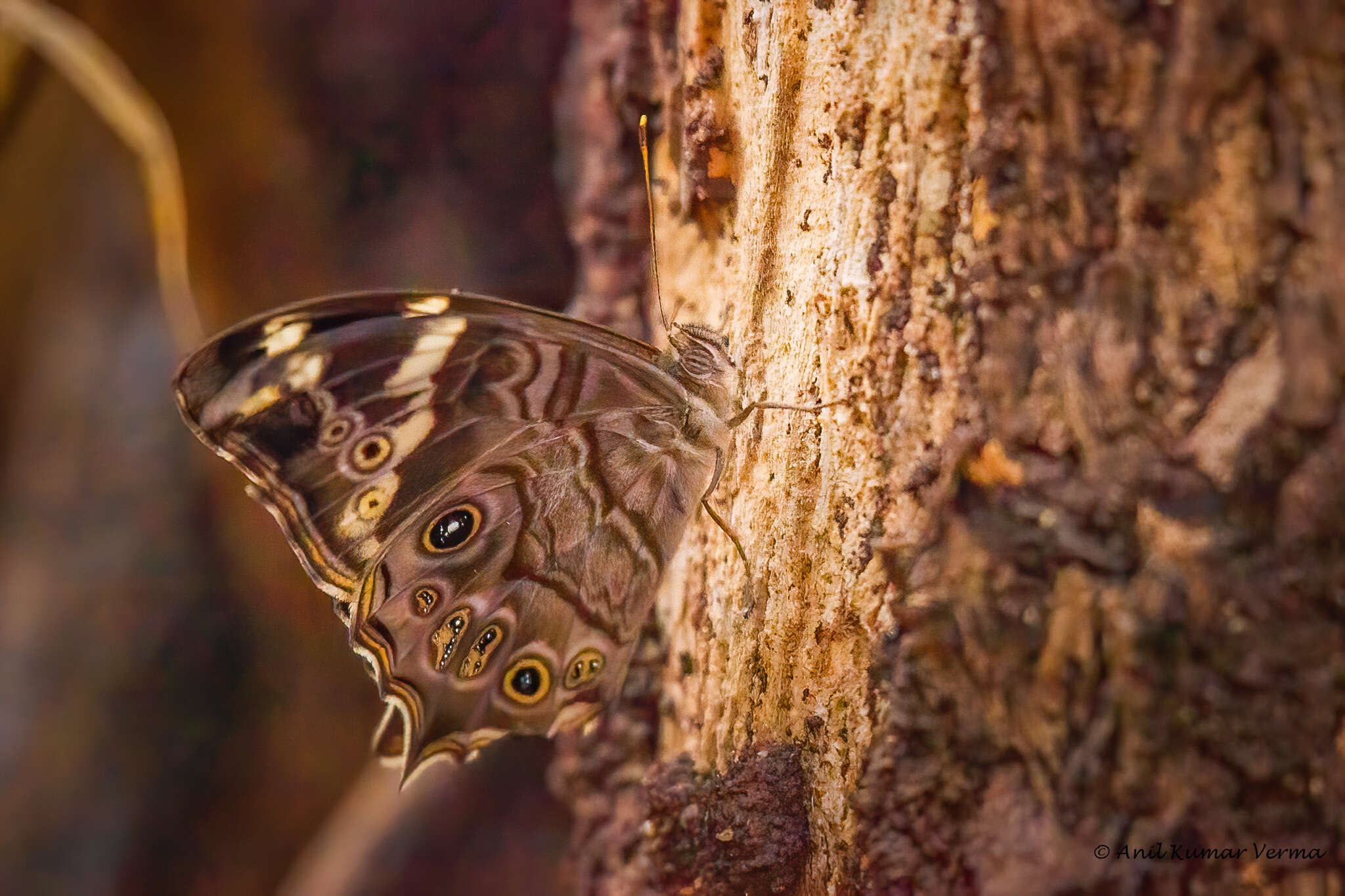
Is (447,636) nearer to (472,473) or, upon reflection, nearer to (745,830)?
(472,473)

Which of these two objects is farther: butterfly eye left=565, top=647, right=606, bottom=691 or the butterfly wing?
butterfly eye left=565, top=647, right=606, bottom=691

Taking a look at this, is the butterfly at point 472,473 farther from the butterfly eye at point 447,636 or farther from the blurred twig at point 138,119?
the blurred twig at point 138,119

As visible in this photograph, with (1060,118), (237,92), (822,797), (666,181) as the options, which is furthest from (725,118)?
(237,92)

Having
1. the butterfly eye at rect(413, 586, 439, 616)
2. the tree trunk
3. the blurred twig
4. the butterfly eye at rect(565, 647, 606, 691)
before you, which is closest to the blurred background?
the blurred twig

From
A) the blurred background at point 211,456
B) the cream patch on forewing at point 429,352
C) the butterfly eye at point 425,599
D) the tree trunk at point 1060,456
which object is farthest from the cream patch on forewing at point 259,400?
the blurred background at point 211,456

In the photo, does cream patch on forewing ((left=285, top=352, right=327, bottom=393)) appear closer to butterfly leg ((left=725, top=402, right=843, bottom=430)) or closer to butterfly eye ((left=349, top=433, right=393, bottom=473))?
butterfly eye ((left=349, top=433, right=393, bottom=473))

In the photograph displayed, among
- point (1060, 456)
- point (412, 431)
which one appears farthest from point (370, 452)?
point (1060, 456)

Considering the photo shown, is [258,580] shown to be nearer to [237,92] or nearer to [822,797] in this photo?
[237,92]
